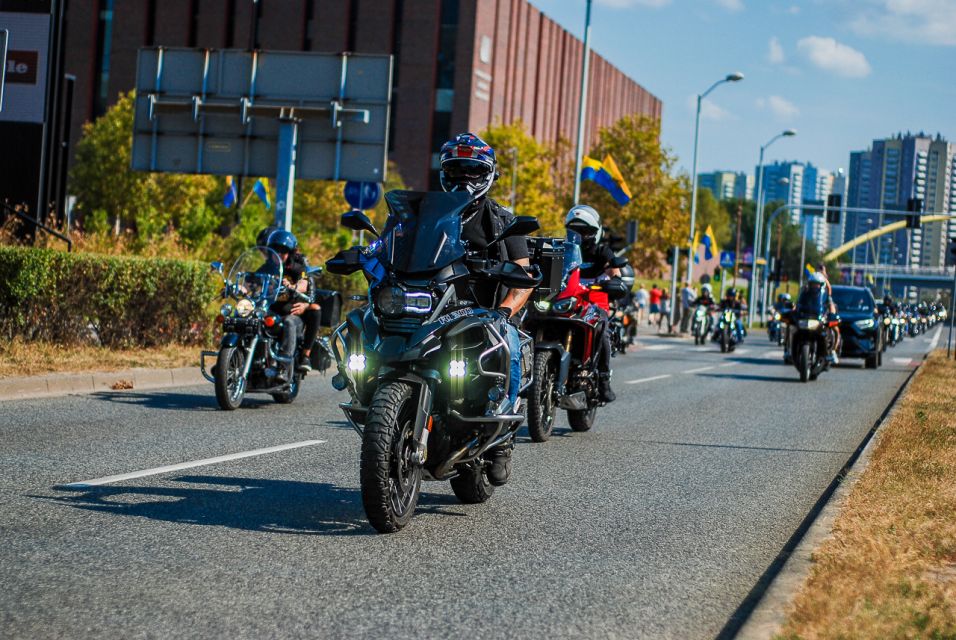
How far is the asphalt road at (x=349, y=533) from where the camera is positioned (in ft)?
15.0

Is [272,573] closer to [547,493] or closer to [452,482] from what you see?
[452,482]

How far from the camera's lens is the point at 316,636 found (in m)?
4.25

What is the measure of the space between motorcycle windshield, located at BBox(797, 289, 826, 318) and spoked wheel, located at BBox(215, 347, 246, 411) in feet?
38.1

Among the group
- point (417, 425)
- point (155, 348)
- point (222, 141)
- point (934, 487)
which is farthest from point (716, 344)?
point (417, 425)

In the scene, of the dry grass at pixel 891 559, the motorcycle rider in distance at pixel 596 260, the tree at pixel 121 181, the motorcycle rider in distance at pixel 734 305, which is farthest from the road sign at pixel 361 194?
the tree at pixel 121 181

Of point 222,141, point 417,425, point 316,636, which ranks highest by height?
point 222,141

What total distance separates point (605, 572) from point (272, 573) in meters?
1.44

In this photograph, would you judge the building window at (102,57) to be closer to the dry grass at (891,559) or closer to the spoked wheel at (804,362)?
the spoked wheel at (804,362)

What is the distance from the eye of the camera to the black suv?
25.5 m

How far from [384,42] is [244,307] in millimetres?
54183

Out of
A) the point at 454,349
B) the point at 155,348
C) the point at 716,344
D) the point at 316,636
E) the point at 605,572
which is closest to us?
the point at 316,636

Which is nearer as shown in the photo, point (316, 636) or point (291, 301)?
point (316, 636)

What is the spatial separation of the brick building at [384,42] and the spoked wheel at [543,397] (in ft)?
175

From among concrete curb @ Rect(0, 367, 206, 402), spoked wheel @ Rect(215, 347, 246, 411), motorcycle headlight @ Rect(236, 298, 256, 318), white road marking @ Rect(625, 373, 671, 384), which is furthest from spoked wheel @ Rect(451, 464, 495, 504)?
white road marking @ Rect(625, 373, 671, 384)
